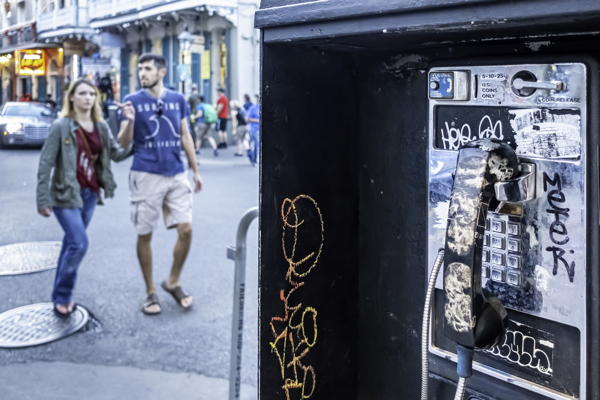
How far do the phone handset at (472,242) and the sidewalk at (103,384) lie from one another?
2379 mm

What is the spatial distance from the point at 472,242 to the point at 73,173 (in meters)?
3.69

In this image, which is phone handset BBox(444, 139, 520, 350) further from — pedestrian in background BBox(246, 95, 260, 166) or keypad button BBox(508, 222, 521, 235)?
pedestrian in background BBox(246, 95, 260, 166)

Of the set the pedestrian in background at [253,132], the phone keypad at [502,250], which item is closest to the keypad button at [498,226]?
the phone keypad at [502,250]

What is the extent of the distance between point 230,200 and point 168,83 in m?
16.1

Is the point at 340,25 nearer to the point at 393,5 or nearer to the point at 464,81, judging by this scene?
the point at 393,5

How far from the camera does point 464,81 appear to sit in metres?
1.67

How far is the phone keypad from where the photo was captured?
62.6 inches

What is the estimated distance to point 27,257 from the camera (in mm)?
6730

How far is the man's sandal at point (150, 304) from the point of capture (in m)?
4.97

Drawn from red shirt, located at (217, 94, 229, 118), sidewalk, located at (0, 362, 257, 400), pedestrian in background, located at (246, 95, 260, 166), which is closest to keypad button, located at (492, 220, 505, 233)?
sidewalk, located at (0, 362, 257, 400)

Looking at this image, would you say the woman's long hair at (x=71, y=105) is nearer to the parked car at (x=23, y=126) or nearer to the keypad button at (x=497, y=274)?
the keypad button at (x=497, y=274)

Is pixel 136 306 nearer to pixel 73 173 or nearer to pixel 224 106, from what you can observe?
pixel 73 173

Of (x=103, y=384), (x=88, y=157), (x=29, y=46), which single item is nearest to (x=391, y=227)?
(x=103, y=384)

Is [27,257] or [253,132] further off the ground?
[253,132]
